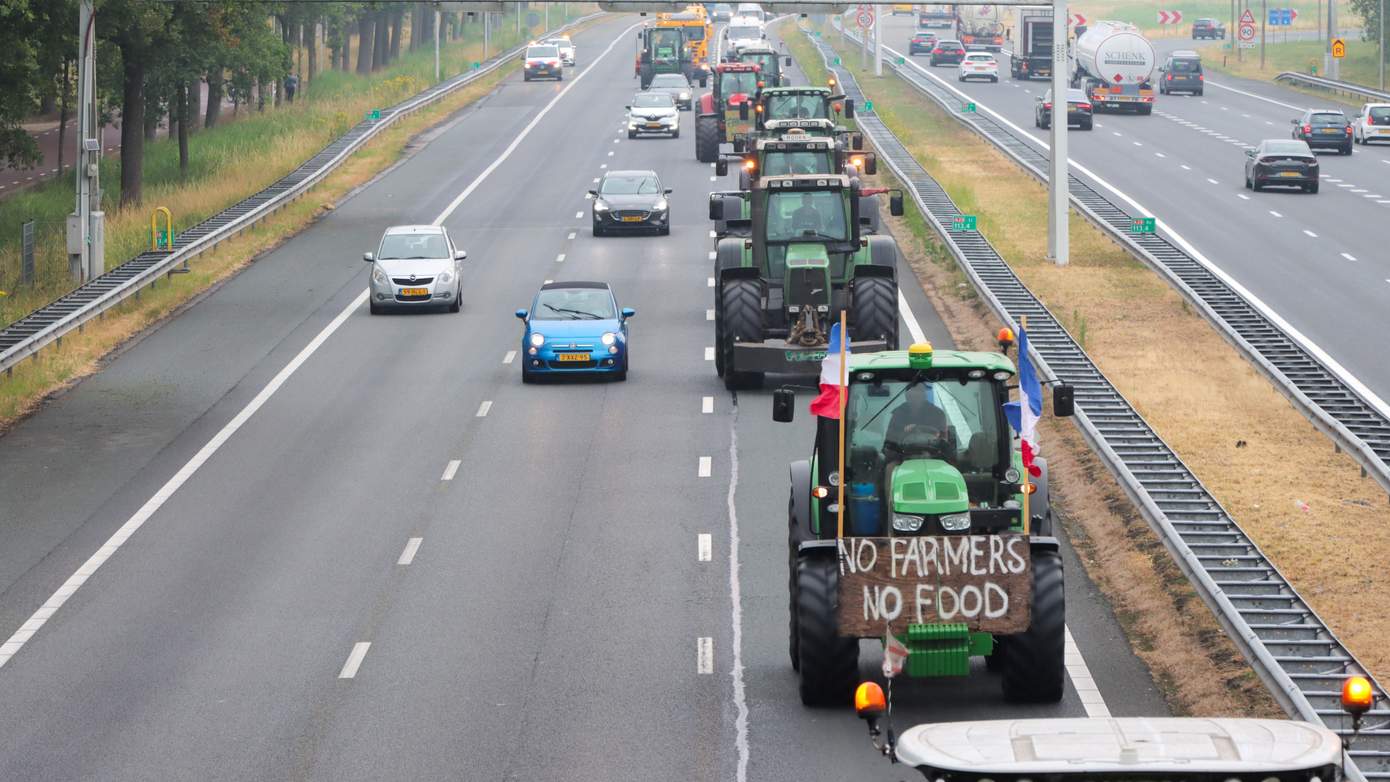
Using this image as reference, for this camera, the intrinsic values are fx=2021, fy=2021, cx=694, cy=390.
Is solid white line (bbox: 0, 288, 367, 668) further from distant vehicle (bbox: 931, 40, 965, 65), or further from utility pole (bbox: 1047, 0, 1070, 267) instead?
distant vehicle (bbox: 931, 40, 965, 65)

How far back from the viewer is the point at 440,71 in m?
102

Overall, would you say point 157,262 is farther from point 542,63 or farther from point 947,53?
point 947,53

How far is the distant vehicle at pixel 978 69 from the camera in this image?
312ft

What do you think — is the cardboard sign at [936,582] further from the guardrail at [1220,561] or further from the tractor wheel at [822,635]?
the guardrail at [1220,561]

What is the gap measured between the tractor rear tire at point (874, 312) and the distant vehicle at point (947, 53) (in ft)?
265

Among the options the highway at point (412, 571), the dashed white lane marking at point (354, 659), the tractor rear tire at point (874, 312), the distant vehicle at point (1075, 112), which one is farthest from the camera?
the distant vehicle at point (1075, 112)

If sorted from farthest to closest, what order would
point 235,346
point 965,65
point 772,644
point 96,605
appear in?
point 965,65 → point 235,346 → point 96,605 → point 772,644

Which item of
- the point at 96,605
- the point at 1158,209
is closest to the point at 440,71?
the point at 1158,209

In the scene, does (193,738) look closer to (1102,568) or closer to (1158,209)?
(1102,568)

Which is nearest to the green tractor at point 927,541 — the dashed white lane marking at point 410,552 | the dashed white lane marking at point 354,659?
the dashed white lane marking at point 354,659

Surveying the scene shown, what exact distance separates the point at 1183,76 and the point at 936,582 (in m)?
80.2

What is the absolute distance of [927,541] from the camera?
14234 mm

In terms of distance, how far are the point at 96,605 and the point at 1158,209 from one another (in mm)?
36714

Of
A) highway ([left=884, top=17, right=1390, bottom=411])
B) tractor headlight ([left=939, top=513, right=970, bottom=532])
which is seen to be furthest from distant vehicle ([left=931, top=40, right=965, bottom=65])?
tractor headlight ([left=939, top=513, right=970, bottom=532])
